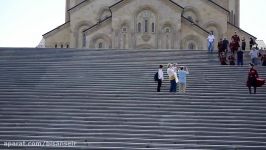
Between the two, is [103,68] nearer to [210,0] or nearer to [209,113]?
[209,113]

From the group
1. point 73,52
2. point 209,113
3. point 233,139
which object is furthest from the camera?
point 73,52

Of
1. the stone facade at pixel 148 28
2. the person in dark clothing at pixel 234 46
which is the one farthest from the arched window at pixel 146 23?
the person in dark clothing at pixel 234 46

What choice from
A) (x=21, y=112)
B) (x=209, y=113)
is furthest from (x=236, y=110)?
(x=21, y=112)

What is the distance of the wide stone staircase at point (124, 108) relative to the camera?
17.0 m

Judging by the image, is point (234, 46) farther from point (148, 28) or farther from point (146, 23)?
point (146, 23)

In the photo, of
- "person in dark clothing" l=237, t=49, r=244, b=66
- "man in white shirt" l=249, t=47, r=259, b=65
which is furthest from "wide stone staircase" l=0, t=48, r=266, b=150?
"man in white shirt" l=249, t=47, r=259, b=65

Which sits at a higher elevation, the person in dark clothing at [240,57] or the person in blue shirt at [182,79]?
the person in dark clothing at [240,57]

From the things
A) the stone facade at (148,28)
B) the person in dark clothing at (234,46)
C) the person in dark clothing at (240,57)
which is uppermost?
the stone facade at (148,28)

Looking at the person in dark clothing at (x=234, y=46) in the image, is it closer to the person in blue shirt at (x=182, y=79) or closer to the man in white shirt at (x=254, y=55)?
the man in white shirt at (x=254, y=55)

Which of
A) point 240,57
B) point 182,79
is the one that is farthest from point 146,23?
point 182,79

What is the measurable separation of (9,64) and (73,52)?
13.4 ft

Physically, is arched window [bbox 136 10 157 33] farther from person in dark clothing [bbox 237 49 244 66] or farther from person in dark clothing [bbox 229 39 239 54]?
person in dark clothing [bbox 237 49 244 66]

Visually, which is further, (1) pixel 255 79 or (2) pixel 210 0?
(2) pixel 210 0

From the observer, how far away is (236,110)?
62.4ft
